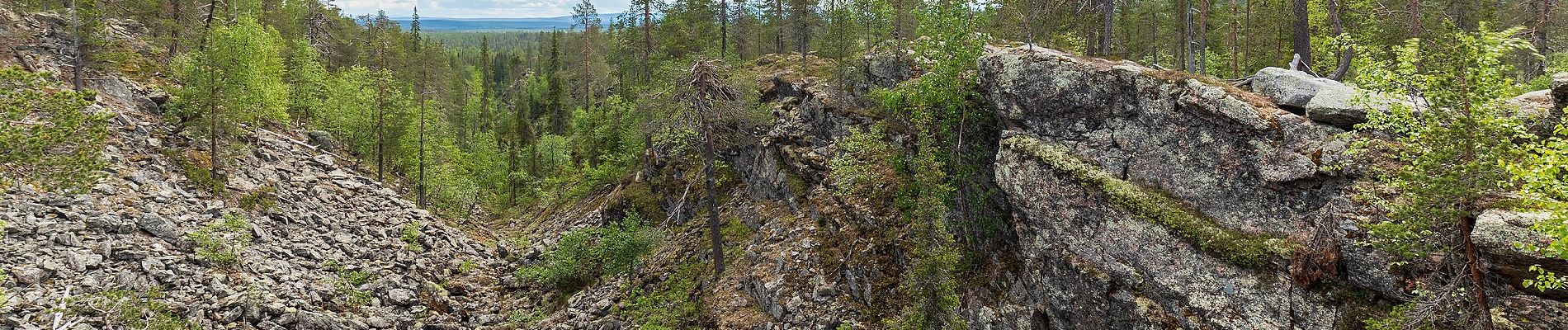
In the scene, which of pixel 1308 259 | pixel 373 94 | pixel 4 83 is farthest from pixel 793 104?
pixel 373 94

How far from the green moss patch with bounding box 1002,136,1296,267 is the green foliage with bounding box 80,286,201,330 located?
22.4 meters


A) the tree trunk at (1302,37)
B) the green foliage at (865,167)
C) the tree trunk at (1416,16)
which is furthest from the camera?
the green foliage at (865,167)

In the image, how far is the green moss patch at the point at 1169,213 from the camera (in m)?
12.1

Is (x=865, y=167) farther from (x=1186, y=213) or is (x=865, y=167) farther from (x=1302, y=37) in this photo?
(x=1302, y=37)

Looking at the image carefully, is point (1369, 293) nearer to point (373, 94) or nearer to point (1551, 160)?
point (1551, 160)

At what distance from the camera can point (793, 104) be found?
31125mm

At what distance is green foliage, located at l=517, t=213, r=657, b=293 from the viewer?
2564 centimetres

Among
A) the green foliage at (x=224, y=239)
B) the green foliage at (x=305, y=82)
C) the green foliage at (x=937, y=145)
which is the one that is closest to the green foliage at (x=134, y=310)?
the green foliage at (x=224, y=239)

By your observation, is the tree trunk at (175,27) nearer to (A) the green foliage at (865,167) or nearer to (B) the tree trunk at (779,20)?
(B) the tree trunk at (779,20)

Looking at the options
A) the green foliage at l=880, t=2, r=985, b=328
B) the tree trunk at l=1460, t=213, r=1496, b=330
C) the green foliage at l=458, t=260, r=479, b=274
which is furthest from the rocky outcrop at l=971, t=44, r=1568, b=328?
the green foliage at l=458, t=260, r=479, b=274

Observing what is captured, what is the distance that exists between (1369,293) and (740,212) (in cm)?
2086

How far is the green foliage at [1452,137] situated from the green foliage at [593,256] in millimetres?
21711

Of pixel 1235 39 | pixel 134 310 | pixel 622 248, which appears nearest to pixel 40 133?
pixel 134 310

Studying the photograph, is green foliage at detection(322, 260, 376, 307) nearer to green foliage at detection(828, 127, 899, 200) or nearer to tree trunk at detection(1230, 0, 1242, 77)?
green foliage at detection(828, 127, 899, 200)
